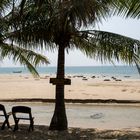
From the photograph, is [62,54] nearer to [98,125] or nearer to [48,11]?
[48,11]

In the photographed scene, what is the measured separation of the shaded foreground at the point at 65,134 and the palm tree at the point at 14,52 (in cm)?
263

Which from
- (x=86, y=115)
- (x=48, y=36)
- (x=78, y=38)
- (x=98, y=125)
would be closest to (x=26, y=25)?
(x=48, y=36)

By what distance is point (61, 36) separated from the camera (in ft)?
41.3

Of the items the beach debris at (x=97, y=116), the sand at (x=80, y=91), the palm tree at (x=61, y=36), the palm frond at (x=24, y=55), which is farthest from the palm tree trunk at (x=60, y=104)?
the sand at (x=80, y=91)

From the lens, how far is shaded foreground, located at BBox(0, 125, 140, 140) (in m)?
11.8

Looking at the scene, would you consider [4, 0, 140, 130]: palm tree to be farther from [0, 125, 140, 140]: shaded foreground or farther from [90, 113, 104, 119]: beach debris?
[90, 113, 104, 119]: beach debris

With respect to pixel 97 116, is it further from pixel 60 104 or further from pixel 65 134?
pixel 65 134

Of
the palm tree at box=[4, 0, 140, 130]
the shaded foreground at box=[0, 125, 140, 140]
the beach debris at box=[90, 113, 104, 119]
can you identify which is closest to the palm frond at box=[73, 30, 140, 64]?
the palm tree at box=[4, 0, 140, 130]

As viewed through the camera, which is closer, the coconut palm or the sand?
the coconut palm

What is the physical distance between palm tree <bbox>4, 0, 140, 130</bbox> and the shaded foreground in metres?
0.53

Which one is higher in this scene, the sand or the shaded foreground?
the shaded foreground

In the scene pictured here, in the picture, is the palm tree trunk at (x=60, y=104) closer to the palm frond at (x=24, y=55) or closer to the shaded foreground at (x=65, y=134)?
the shaded foreground at (x=65, y=134)

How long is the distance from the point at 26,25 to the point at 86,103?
13.2 metres

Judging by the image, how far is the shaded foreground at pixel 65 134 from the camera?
38.7ft
